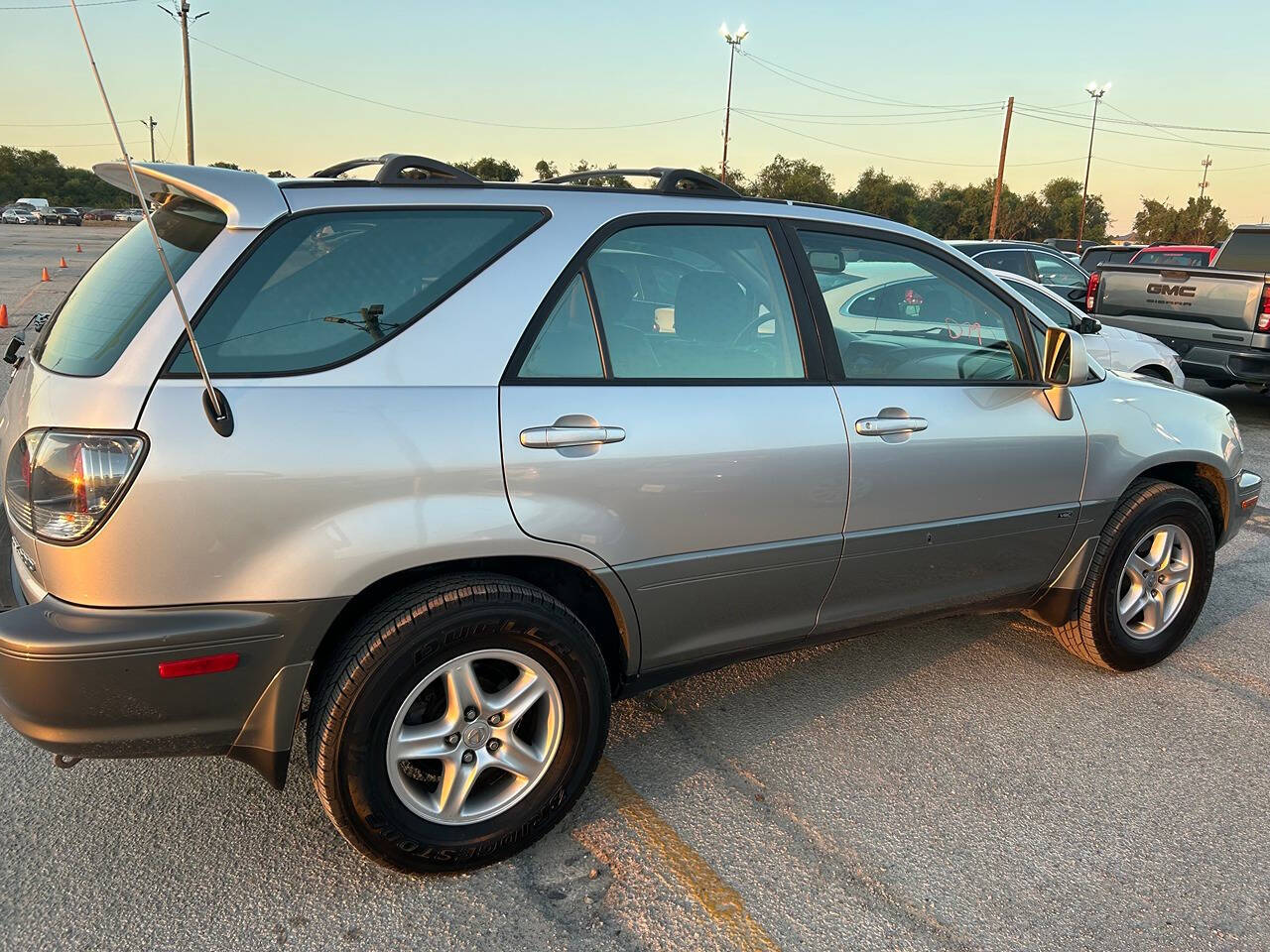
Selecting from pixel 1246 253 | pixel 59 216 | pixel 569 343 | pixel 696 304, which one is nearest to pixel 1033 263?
pixel 1246 253

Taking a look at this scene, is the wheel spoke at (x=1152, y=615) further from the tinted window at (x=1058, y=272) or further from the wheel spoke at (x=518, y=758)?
the tinted window at (x=1058, y=272)

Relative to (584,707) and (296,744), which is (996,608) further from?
(296,744)

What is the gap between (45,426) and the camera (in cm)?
209

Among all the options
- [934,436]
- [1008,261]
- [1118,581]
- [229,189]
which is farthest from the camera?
[1008,261]

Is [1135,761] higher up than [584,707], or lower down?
lower down

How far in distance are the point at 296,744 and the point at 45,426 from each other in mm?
1409

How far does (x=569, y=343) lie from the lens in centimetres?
253

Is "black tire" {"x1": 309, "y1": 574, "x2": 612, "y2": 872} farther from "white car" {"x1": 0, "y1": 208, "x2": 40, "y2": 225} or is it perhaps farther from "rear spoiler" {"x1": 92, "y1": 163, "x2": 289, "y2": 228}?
"white car" {"x1": 0, "y1": 208, "x2": 40, "y2": 225}

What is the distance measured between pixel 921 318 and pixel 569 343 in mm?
1602

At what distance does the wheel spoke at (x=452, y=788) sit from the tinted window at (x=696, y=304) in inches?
44.9

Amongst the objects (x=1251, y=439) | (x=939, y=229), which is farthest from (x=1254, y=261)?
(x=939, y=229)

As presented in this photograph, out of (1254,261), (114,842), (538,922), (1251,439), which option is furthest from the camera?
(1254,261)

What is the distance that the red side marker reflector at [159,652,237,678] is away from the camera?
6.85ft

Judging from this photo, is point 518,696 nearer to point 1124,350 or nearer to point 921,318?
point 921,318
